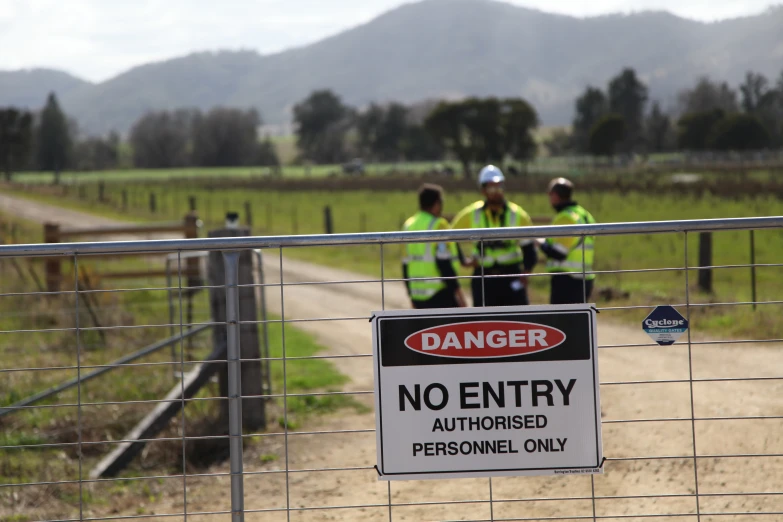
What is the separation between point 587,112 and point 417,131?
20.8 m

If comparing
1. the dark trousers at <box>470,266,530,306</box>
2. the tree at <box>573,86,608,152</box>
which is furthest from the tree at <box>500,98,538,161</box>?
the dark trousers at <box>470,266,530,306</box>

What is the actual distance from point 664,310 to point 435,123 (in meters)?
86.6

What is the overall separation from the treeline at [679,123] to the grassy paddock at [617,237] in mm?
40411

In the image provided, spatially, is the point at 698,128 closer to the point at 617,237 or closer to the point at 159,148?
the point at 617,237

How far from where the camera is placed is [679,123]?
91.4 meters

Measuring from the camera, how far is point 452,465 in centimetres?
343

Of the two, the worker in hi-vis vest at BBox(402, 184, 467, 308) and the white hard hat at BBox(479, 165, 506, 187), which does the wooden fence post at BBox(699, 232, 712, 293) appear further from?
the worker in hi-vis vest at BBox(402, 184, 467, 308)

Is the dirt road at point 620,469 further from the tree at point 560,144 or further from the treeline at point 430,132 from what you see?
the tree at point 560,144

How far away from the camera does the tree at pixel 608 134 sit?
8906 cm

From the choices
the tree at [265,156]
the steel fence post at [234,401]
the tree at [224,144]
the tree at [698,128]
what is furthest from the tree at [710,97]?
the steel fence post at [234,401]

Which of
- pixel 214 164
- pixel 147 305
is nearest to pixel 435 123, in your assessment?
pixel 214 164

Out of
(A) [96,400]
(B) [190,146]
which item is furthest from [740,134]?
(A) [96,400]

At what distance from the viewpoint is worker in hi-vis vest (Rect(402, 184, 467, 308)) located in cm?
748

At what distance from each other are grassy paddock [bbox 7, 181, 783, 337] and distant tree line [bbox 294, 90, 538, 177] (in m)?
29.4
